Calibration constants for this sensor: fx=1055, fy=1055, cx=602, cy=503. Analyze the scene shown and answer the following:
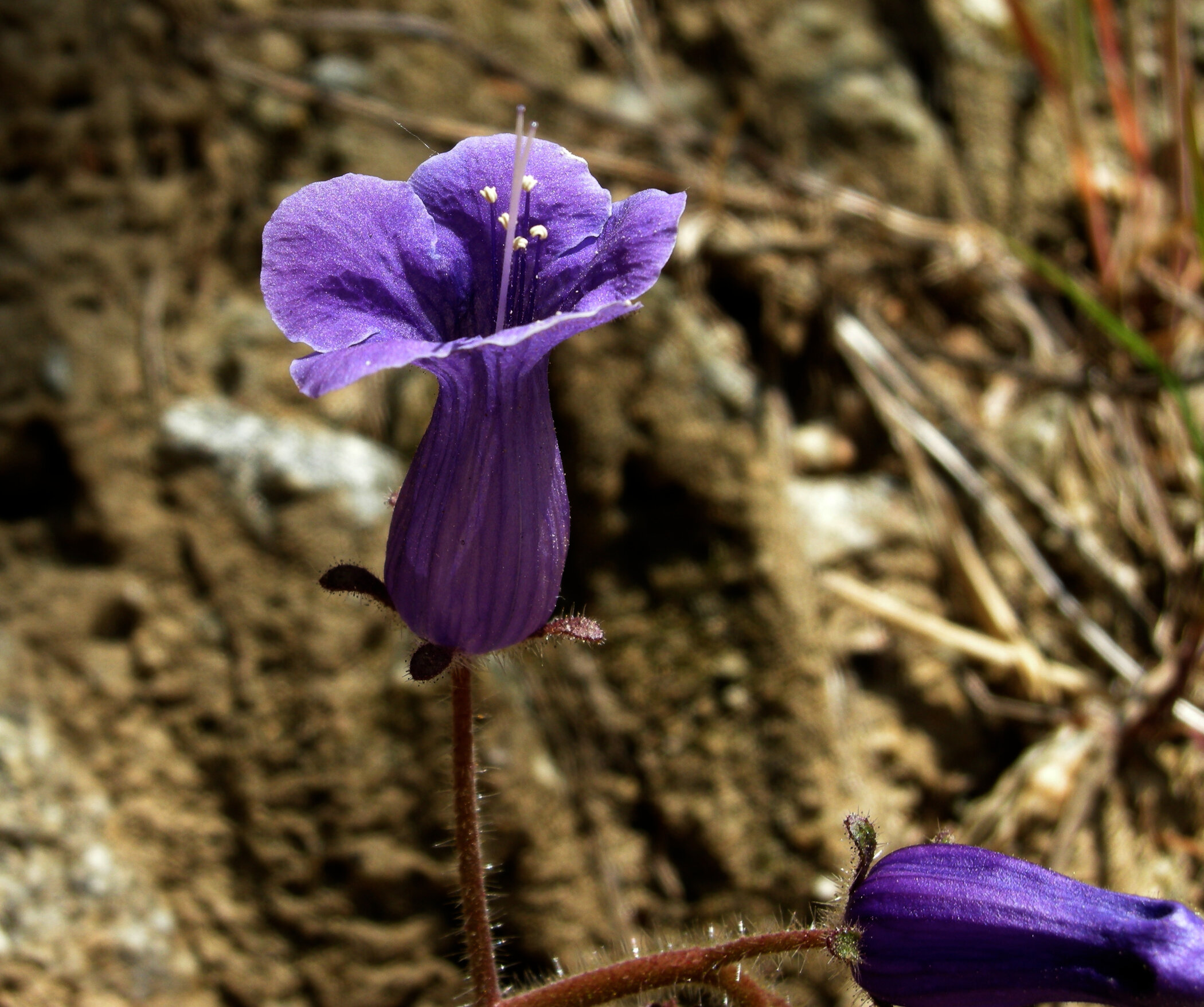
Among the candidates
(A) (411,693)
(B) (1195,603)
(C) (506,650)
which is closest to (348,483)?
(A) (411,693)

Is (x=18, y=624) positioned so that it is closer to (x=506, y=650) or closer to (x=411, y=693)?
(x=411, y=693)

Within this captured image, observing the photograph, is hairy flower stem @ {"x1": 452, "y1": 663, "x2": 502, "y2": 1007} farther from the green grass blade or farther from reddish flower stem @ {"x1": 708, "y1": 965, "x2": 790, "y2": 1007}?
the green grass blade

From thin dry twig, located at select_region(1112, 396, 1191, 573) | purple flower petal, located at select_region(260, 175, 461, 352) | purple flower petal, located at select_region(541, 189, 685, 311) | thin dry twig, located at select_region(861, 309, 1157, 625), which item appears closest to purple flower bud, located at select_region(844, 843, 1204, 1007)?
purple flower petal, located at select_region(541, 189, 685, 311)

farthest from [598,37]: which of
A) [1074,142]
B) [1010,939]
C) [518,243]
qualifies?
[1010,939]

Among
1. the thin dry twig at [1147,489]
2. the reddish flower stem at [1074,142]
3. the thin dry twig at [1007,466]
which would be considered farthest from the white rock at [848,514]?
the reddish flower stem at [1074,142]

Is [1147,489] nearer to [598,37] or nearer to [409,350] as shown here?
[598,37]
